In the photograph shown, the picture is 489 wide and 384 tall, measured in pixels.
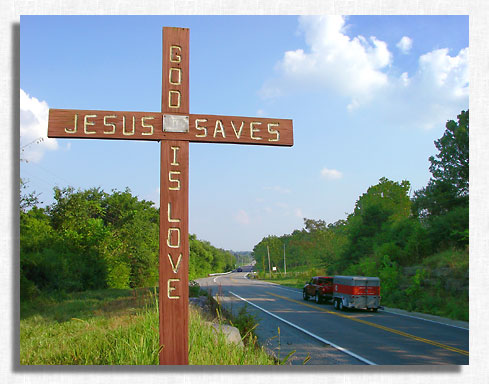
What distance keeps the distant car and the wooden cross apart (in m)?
21.7

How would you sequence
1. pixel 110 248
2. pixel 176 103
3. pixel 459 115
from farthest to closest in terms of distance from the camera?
pixel 110 248, pixel 459 115, pixel 176 103

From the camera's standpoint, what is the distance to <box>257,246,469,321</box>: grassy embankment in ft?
65.7

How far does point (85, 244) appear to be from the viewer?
26.7 meters

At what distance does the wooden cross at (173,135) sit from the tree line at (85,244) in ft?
46.1

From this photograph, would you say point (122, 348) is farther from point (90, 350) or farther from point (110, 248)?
point (110, 248)

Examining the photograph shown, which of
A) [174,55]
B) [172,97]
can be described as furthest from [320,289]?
[174,55]

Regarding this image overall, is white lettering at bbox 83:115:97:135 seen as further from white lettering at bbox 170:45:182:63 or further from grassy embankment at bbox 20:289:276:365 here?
grassy embankment at bbox 20:289:276:365

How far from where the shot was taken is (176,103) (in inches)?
214

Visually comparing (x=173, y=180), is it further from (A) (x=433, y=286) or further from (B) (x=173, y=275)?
(A) (x=433, y=286)

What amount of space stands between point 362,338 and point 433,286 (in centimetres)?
1156

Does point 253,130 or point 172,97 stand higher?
point 172,97

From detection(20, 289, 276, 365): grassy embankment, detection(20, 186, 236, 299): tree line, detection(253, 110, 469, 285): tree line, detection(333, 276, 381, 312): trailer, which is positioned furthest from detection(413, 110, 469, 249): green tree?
detection(20, 289, 276, 365): grassy embankment

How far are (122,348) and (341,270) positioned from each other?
33.9m

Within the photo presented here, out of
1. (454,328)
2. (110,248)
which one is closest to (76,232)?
(110,248)
